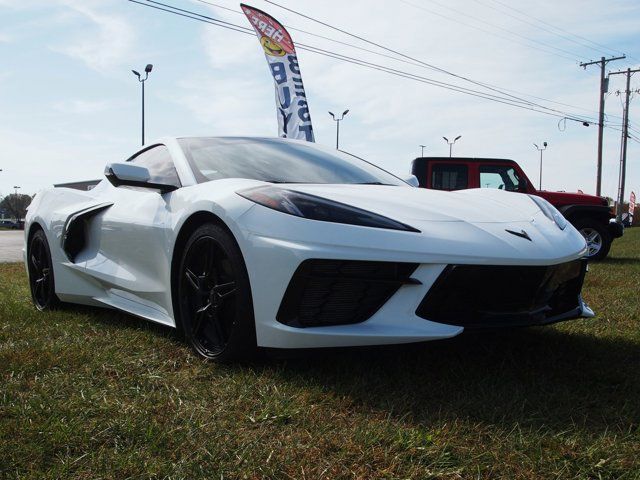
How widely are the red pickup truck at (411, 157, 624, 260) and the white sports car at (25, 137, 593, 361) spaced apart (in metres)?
6.59

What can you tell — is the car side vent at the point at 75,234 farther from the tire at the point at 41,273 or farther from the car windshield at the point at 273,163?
the car windshield at the point at 273,163

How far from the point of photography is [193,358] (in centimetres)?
291

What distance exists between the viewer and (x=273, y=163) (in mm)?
3352

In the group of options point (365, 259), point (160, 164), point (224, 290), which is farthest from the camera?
point (160, 164)

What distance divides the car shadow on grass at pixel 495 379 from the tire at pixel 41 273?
2.24 metres

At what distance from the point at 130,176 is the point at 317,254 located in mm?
1286

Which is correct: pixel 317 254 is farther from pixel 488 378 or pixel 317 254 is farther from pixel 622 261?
pixel 622 261

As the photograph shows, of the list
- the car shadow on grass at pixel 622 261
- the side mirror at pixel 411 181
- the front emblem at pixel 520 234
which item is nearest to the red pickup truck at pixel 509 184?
the car shadow on grass at pixel 622 261

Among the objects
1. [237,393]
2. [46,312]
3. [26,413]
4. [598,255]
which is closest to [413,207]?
[237,393]

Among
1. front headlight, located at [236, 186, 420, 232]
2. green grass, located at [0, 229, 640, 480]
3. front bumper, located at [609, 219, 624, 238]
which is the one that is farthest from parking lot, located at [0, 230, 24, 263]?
front bumper, located at [609, 219, 624, 238]

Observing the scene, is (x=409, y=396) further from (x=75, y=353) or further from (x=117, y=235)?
(x=117, y=235)

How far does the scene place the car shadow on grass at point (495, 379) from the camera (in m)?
2.16

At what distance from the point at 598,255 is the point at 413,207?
8.23 meters

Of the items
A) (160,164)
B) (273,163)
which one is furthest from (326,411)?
(160,164)
